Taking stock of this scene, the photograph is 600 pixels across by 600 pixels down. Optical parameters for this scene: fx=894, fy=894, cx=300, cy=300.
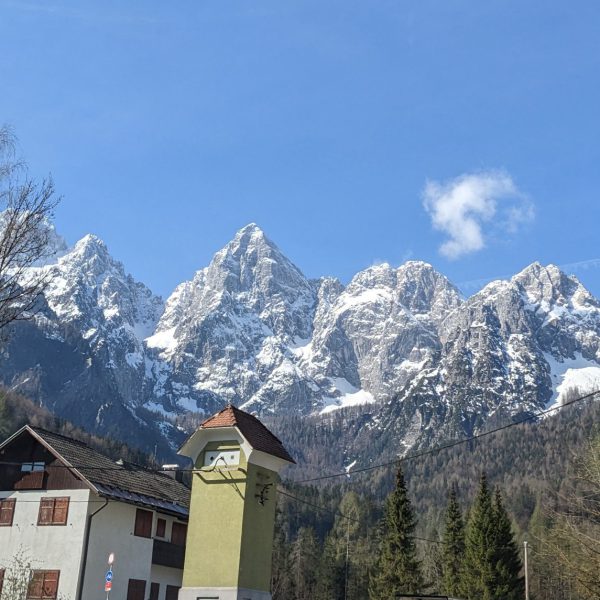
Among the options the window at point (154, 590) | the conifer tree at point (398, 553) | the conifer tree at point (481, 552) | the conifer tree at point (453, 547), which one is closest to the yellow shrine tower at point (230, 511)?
the window at point (154, 590)

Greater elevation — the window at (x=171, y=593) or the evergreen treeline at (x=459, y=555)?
the evergreen treeline at (x=459, y=555)

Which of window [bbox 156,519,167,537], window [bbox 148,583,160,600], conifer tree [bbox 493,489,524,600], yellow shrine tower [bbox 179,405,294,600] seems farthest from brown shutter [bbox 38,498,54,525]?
conifer tree [bbox 493,489,524,600]

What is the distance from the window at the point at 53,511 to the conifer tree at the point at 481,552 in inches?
1611

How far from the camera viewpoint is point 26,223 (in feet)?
78.0

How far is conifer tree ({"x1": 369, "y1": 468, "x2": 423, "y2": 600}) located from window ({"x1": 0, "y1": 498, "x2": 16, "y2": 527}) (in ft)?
118

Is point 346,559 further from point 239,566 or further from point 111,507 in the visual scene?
point 239,566

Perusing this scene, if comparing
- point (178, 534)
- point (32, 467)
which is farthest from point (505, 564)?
point (32, 467)

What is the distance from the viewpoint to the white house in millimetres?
47844

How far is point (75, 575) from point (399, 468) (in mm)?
36114

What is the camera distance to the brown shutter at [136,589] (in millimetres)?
49531

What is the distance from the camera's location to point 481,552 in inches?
3036

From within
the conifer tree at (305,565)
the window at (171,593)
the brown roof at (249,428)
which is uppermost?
the brown roof at (249,428)

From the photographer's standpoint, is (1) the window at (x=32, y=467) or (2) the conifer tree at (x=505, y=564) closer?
(1) the window at (x=32, y=467)

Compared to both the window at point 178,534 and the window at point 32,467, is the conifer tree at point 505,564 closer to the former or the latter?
the window at point 178,534
